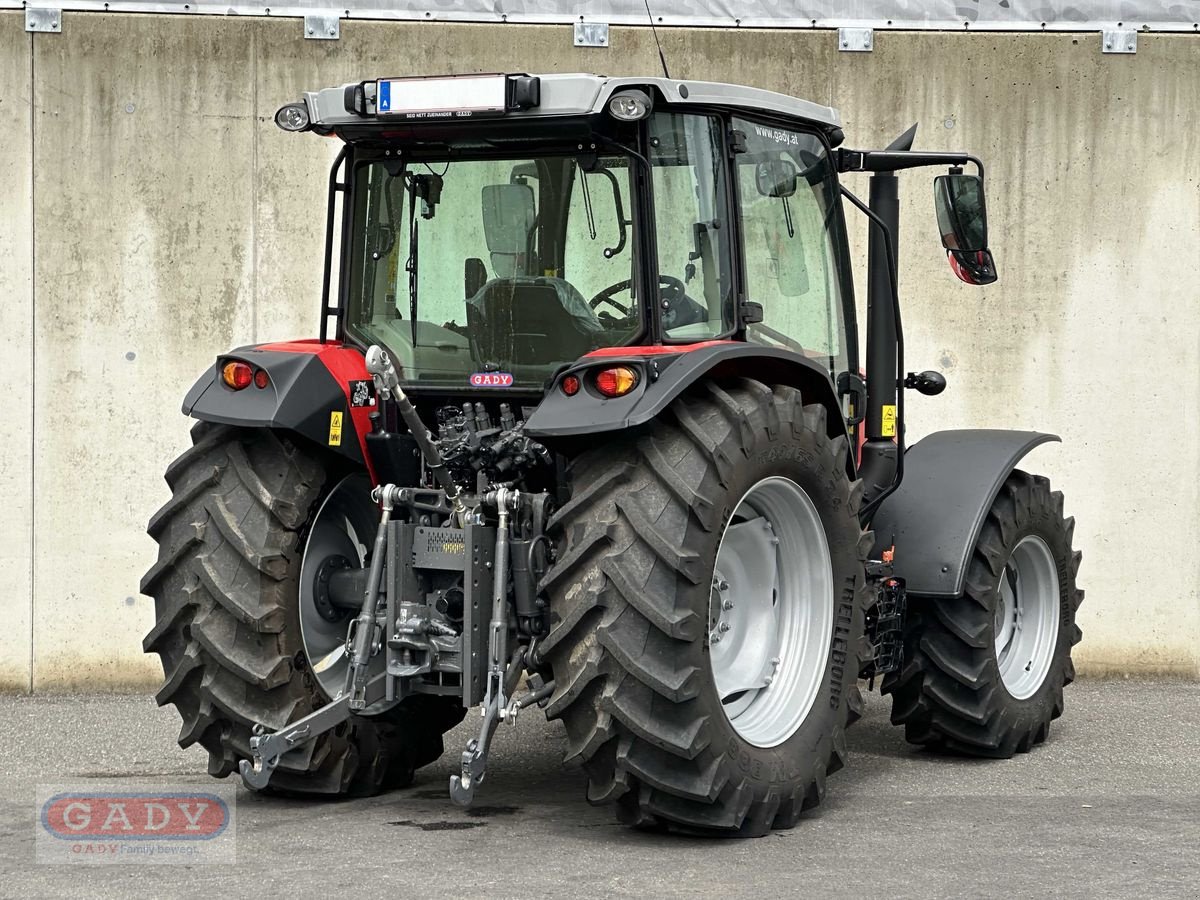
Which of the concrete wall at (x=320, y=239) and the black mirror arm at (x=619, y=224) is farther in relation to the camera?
the concrete wall at (x=320, y=239)

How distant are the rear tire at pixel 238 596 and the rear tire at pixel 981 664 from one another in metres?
2.33

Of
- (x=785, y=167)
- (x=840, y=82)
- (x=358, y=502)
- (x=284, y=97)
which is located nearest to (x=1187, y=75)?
(x=840, y=82)

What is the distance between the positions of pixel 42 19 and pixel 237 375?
3.58 meters

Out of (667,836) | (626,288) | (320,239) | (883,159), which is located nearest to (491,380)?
(626,288)

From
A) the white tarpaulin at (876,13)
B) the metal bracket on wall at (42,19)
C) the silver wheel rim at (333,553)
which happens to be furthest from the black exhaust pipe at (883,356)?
the metal bracket on wall at (42,19)

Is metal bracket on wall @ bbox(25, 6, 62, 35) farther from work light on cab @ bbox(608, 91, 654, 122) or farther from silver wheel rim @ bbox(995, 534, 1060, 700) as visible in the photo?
silver wheel rim @ bbox(995, 534, 1060, 700)

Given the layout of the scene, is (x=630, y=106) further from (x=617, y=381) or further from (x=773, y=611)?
(x=773, y=611)

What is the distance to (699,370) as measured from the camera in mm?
4973

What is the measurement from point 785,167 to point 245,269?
134 inches

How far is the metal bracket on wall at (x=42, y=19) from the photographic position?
823cm

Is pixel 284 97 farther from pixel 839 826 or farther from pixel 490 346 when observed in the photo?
pixel 839 826

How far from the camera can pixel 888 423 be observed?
6.53 metres

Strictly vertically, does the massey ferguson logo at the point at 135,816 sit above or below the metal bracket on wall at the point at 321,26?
below

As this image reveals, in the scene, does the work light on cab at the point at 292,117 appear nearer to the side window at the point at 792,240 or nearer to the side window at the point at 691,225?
the side window at the point at 691,225
